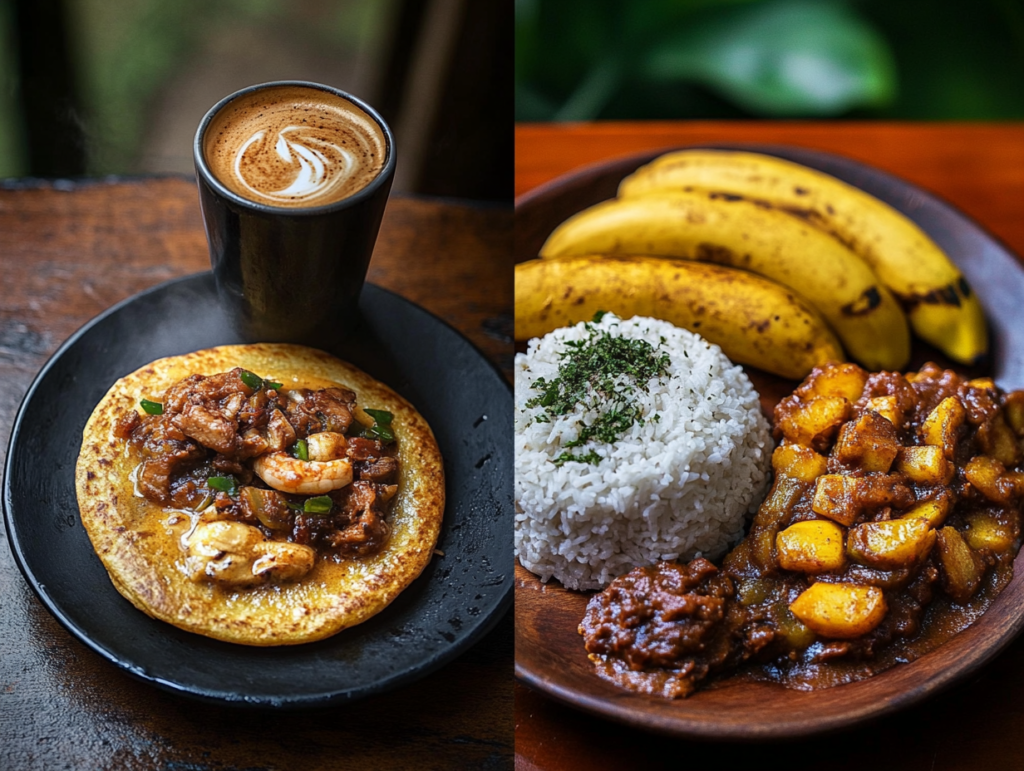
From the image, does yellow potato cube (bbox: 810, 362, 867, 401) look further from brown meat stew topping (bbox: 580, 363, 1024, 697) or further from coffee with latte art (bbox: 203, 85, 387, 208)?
coffee with latte art (bbox: 203, 85, 387, 208)

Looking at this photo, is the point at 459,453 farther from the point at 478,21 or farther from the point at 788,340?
the point at 478,21

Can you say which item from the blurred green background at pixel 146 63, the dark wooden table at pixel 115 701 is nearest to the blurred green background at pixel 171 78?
the blurred green background at pixel 146 63

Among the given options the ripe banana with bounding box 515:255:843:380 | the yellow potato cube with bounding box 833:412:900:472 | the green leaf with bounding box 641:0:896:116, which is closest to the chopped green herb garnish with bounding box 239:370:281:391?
the ripe banana with bounding box 515:255:843:380

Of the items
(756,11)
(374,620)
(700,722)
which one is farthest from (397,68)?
(756,11)

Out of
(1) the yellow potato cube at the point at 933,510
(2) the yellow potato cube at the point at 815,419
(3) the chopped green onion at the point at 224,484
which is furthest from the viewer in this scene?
(2) the yellow potato cube at the point at 815,419

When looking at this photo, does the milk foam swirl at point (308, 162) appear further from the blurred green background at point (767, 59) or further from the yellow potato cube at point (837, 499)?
the blurred green background at point (767, 59)
